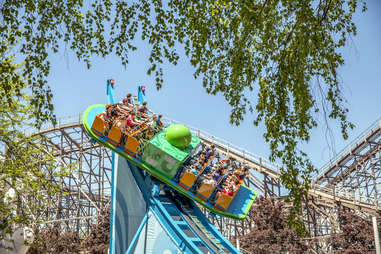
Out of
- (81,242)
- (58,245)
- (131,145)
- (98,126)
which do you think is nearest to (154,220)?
(131,145)

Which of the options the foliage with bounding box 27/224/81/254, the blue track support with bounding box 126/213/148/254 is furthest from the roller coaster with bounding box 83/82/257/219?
the foliage with bounding box 27/224/81/254

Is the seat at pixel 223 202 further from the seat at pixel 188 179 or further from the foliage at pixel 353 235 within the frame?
the foliage at pixel 353 235

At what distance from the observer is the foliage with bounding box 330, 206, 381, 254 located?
12570mm

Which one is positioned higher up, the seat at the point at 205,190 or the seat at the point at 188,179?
the seat at the point at 188,179

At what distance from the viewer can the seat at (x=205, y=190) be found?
8172mm

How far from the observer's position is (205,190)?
26.9ft

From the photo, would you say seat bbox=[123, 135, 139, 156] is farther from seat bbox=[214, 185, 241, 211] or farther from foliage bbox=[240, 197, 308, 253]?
foliage bbox=[240, 197, 308, 253]

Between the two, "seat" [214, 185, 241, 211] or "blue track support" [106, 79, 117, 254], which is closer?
"seat" [214, 185, 241, 211]

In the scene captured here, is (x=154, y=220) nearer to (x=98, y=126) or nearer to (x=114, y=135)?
(x=114, y=135)

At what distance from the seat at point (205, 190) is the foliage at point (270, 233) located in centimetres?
730

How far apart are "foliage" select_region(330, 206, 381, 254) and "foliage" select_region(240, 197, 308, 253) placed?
165 cm

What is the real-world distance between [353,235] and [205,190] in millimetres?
7177

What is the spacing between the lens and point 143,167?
840cm

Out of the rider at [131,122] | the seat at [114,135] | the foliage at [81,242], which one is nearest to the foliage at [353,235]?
the rider at [131,122]
